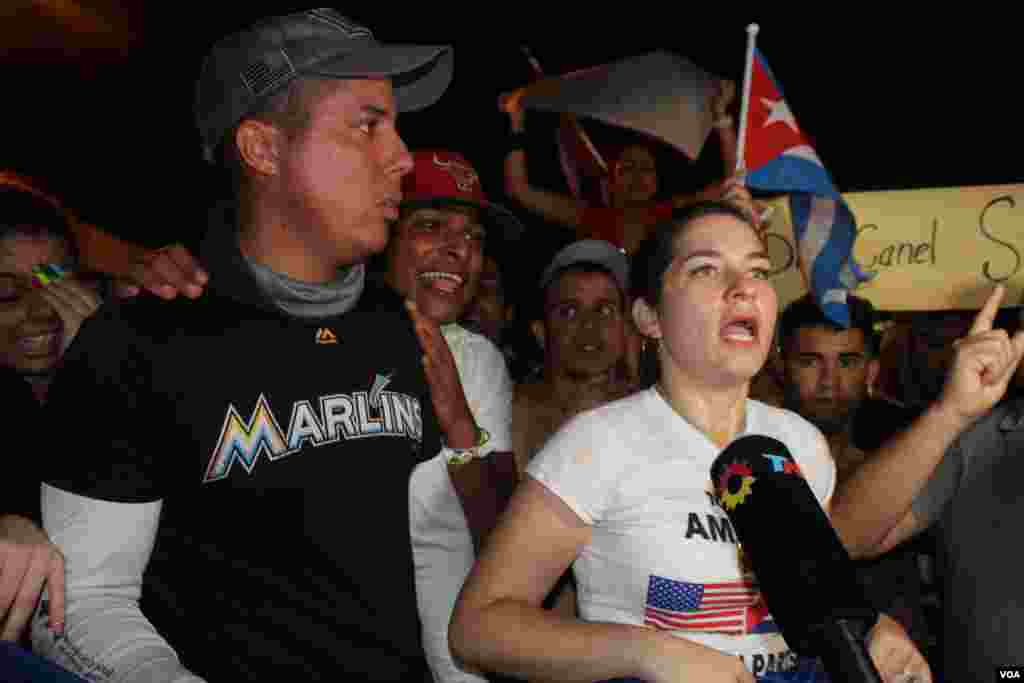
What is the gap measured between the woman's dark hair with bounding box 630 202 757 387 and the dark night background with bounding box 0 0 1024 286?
5.23 metres

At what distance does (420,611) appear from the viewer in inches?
100

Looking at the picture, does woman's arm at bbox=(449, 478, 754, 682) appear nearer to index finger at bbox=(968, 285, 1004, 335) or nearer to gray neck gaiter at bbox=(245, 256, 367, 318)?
gray neck gaiter at bbox=(245, 256, 367, 318)

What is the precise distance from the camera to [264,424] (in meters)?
1.86

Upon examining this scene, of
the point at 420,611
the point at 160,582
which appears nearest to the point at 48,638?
the point at 160,582

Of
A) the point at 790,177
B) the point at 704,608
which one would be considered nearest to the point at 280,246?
the point at 704,608

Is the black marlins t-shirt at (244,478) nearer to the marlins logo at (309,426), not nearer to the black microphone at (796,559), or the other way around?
the marlins logo at (309,426)

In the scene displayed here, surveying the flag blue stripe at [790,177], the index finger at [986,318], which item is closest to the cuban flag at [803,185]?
the flag blue stripe at [790,177]

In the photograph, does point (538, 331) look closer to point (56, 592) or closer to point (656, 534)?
point (656, 534)

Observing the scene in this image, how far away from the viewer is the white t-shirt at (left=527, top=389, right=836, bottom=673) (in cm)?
183

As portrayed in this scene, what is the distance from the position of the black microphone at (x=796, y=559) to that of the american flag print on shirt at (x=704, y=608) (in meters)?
0.40

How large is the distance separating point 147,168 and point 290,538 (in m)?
6.87

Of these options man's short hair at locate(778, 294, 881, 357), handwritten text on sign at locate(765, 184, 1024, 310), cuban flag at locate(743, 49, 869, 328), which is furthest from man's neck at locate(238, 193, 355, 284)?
handwritten text on sign at locate(765, 184, 1024, 310)

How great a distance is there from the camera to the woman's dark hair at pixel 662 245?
2209 millimetres

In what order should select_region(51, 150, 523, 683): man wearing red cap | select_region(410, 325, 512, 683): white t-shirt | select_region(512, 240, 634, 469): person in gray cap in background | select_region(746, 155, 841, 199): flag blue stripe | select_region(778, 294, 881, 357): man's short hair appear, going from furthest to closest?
select_region(778, 294, 881, 357): man's short hair < select_region(512, 240, 634, 469): person in gray cap in background < select_region(746, 155, 841, 199): flag blue stripe < select_region(410, 325, 512, 683): white t-shirt < select_region(51, 150, 523, 683): man wearing red cap
